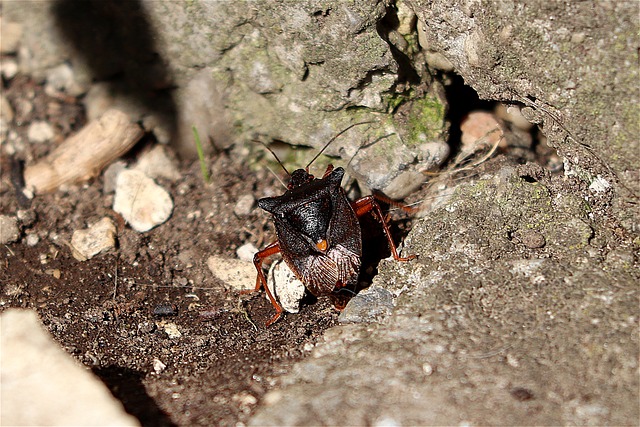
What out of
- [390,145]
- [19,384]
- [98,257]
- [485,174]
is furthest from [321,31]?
[19,384]

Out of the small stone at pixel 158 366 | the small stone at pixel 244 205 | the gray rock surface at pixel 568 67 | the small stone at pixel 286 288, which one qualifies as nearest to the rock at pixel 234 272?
the small stone at pixel 286 288

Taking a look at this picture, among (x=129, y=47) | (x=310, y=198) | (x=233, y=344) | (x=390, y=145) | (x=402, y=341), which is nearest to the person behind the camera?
(x=402, y=341)

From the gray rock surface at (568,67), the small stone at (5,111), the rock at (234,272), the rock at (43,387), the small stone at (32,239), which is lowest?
the small stone at (32,239)

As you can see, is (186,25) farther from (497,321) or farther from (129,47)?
(497,321)

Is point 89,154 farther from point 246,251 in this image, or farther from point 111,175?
point 246,251

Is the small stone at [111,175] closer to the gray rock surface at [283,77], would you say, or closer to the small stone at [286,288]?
the gray rock surface at [283,77]

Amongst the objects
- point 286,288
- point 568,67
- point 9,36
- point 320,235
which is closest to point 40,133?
point 9,36
